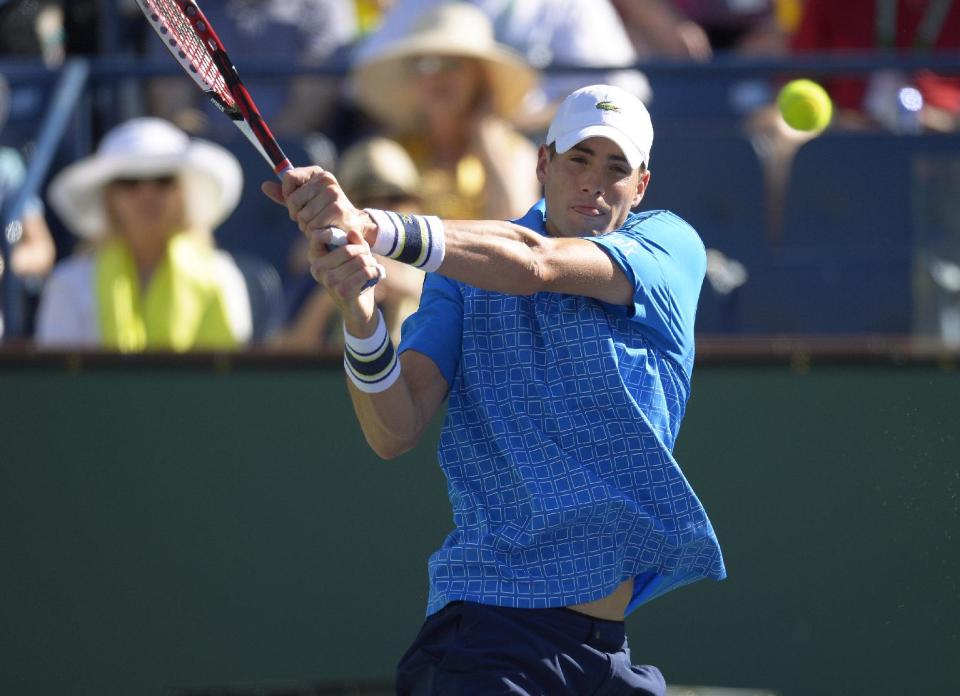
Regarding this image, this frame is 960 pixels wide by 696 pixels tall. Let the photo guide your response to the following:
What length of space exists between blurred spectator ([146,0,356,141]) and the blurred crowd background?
4 centimetres

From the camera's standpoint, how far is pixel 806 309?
6.08 m

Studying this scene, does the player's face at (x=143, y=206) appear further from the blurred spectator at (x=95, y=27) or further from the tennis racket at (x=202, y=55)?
the tennis racket at (x=202, y=55)

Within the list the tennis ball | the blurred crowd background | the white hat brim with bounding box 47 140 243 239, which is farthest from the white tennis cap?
the white hat brim with bounding box 47 140 243 239

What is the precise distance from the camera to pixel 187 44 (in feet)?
11.2

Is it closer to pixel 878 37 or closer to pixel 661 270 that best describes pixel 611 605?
pixel 661 270

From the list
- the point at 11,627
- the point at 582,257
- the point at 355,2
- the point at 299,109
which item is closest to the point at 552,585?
the point at 582,257

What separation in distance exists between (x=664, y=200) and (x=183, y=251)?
1.81m

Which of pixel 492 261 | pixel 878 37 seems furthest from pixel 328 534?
pixel 878 37

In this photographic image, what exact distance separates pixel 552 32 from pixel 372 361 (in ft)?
12.8

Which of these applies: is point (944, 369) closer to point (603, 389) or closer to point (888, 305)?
point (888, 305)

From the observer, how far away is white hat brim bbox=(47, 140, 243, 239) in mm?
6156

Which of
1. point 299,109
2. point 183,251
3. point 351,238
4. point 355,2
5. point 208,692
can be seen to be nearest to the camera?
point 351,238

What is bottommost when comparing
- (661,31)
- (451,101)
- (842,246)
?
(842,246)

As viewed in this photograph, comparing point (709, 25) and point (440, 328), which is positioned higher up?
→ point (709, 25)
